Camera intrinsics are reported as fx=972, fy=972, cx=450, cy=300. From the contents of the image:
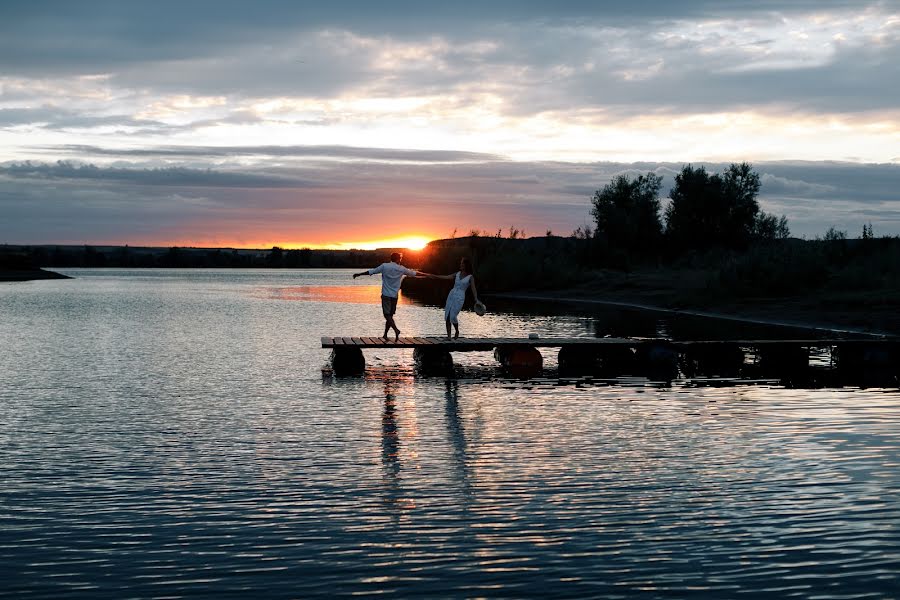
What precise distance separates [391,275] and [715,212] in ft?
256

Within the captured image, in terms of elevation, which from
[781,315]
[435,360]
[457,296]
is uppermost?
[457,296]

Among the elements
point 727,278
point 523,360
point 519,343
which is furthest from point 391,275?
point 727,278

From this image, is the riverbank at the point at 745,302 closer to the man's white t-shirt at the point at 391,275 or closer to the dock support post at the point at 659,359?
the dock support post at the point at 659,359

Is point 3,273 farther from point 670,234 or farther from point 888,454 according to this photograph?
point 888,454

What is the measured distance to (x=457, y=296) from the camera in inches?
1024

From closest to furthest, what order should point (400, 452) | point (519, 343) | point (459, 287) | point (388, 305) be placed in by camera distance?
point (400, 452) < point (459, 287) < point (388, 305) < point (519, 343)

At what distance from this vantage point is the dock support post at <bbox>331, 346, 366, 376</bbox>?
1030 inches

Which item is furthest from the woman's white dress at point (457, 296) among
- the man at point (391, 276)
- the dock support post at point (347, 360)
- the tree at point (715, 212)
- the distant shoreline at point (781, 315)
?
the tree at point (715, 212)

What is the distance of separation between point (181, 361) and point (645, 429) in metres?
17.3

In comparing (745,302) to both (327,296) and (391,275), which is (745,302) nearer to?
(391,275)

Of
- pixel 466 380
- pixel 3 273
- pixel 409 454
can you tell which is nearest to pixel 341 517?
pixel 409 454

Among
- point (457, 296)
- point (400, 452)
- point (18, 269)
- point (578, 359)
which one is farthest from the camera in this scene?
point (18, 269)

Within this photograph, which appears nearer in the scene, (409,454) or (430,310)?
(409,454)

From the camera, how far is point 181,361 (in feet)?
97.0
